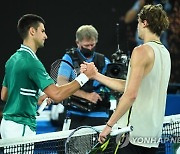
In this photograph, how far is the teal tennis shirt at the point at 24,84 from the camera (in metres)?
4.27

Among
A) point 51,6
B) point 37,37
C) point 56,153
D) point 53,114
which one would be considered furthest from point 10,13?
point 56,153

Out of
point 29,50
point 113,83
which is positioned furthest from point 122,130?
point 29,50

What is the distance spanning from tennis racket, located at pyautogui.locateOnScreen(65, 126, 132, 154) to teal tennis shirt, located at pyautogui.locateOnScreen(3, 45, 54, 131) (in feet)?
1.49

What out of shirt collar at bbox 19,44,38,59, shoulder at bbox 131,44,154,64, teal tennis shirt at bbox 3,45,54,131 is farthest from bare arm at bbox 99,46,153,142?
shirt collar at bbox 19,44,38,59

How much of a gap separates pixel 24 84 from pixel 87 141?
2.14 ft

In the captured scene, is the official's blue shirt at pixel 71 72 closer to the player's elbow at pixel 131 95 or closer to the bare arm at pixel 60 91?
the bare arm at pixel 60 91

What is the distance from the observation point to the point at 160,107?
3.94 m

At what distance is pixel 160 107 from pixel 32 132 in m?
1.08

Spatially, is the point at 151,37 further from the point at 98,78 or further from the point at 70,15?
the point at 70,15

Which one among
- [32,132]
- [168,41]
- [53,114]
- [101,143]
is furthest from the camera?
[168,41]

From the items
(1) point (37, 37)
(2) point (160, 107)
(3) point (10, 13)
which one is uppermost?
(3) point (10, 13)

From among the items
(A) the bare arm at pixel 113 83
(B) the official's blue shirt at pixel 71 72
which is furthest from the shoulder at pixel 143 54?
(B) the official's blue shirt at pixel 71 72

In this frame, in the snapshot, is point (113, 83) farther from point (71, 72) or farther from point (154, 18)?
point (71, 72)

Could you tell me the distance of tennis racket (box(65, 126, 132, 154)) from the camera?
12.7 ft
